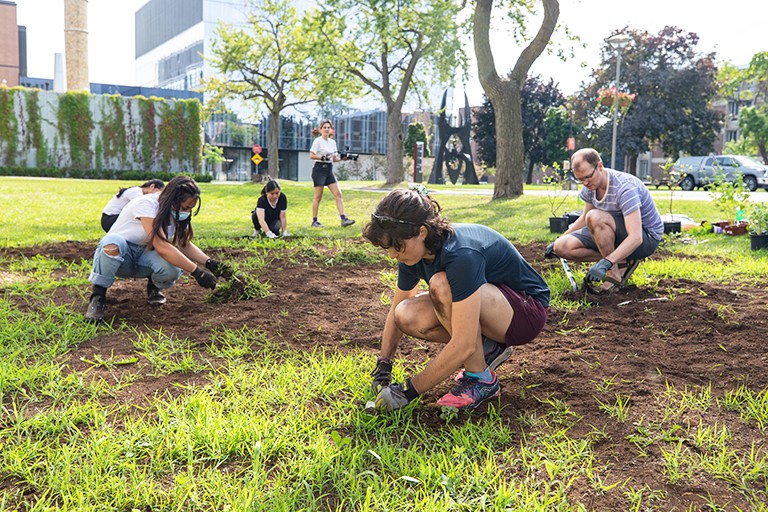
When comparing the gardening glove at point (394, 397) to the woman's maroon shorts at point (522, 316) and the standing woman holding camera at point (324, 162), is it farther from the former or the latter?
the standing woman holding camera at point (324, 162)

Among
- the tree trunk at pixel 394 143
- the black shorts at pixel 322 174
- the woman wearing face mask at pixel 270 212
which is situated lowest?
the woman wearing face mask at pixel 270 212

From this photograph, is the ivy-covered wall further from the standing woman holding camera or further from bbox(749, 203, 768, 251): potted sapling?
bbox(749, 203, 768, 251): potted sapling

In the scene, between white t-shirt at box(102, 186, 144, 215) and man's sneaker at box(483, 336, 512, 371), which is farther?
white t-shirt at box(102, 186, 144, 215)

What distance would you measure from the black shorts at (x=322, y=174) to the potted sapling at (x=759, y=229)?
233 inches

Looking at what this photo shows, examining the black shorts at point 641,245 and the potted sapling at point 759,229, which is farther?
the potted sapling at point 759,229

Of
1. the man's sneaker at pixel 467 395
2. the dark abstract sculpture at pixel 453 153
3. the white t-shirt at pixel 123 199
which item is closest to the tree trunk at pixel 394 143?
the dark abstract sculpture at pixel 453 153

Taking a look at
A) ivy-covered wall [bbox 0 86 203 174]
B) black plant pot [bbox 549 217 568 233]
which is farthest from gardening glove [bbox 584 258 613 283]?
ivy-covered wall [bbox 0 86 203 174]

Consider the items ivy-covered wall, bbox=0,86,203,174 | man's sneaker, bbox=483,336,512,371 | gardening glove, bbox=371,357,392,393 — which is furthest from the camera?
ivy-covered wall, bbox=0,86,203,174

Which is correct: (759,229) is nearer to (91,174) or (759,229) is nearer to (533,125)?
(91,174)

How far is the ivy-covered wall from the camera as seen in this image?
1198 inches

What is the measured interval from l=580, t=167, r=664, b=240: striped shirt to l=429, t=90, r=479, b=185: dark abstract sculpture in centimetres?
3055

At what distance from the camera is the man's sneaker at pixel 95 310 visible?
4.15m

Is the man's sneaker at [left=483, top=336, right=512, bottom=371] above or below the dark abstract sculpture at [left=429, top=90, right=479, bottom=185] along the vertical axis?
below

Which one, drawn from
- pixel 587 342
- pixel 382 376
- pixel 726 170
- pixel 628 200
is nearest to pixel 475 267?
pixel 382 376
